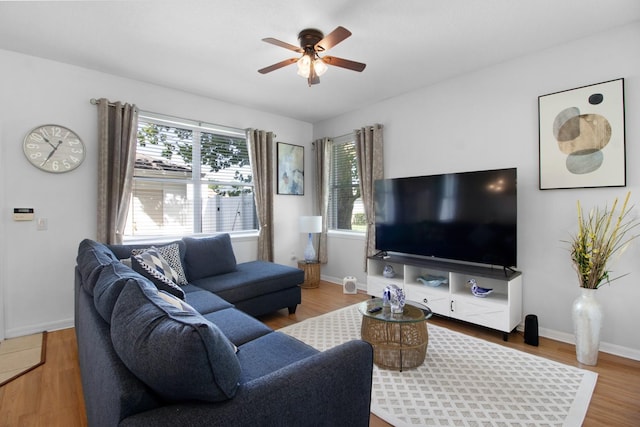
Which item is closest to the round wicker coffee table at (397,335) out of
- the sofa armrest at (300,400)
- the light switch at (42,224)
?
the sofa armrest at (300,400)

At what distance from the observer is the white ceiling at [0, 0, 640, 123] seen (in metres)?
2.26

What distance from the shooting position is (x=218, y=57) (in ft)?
9.82

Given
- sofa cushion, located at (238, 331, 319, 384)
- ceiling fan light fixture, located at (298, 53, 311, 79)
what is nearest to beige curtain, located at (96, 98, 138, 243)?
ceiling fan light fixture, located at (298, 53, 311, 79)

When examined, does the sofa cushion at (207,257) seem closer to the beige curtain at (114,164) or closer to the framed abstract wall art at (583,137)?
the beige curtain at (114,164)

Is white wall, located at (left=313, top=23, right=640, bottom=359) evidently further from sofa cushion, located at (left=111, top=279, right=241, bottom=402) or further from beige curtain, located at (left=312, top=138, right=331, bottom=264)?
sofa cushion, located at (left=111, top=279, right=241, bottom=402)

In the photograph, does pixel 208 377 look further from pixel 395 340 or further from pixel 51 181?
pixel 51 181

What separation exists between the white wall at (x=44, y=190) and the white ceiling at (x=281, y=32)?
0.19m

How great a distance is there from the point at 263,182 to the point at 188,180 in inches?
40.6

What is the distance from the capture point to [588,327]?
2.39 meters

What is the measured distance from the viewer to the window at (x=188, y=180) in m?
3.66

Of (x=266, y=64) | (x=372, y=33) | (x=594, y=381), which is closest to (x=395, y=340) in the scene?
(x=594, y=381)

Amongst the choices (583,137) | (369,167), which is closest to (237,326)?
(369,167)

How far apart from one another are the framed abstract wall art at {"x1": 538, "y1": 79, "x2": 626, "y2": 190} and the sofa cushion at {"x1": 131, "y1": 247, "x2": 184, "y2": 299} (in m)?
3.37

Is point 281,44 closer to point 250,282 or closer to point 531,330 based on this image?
point 250,282
